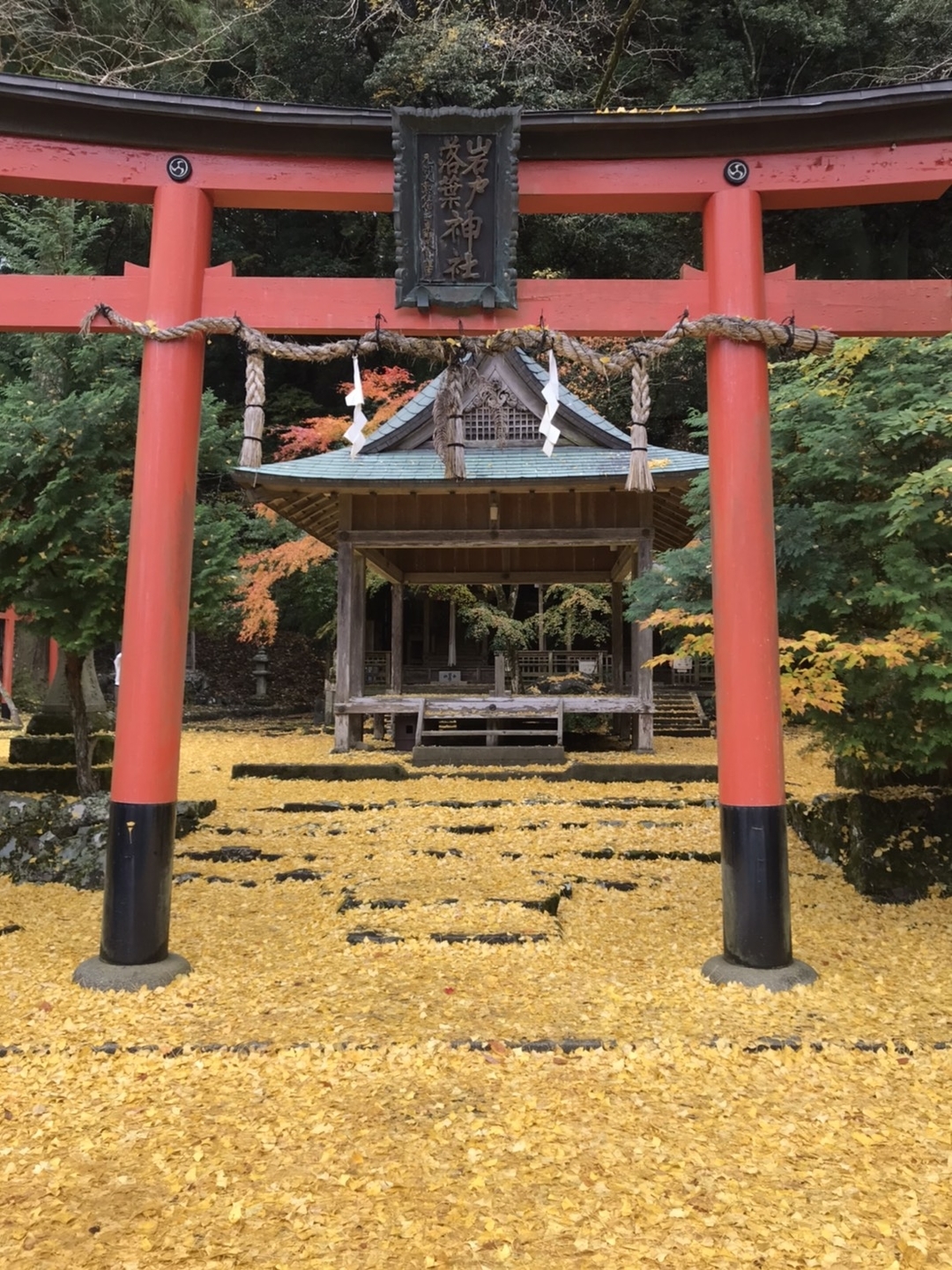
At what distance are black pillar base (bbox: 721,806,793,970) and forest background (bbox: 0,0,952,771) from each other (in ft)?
3.95

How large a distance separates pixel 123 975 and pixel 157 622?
1852mm

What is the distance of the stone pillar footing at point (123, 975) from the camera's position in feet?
13.8

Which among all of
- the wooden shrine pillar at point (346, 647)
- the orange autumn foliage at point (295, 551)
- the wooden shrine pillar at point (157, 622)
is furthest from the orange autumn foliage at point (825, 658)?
the orange autumn foliage at point (295, 551)

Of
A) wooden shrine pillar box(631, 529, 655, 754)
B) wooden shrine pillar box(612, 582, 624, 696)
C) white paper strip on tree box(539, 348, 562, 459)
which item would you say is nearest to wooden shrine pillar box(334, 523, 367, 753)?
wooden shrine pillar box(631, 529, 655, 754)

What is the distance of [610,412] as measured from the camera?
66.1 feet

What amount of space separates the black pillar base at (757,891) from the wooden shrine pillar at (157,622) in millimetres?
2972

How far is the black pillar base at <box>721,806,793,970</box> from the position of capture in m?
4.28

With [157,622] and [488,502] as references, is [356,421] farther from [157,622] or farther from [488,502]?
[488,502]

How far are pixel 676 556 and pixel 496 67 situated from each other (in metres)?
17.3

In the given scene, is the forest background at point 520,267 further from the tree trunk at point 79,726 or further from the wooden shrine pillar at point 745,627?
the tree trunk at point 79,726

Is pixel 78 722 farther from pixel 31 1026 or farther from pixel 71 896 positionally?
pixel 31 1026

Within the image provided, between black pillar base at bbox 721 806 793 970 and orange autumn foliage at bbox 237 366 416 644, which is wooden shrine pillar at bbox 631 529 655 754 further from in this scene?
black pillar base at bbox 721 806 793 970

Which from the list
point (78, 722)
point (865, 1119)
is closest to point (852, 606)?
point (865, 1119)

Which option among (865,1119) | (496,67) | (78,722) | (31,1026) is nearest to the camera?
(865,1119)
